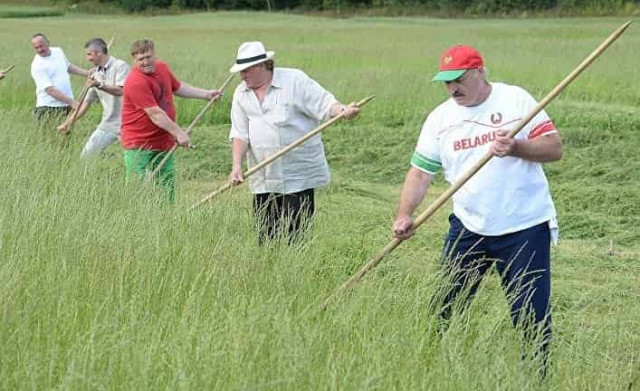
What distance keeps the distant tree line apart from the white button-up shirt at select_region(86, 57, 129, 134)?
43184 mm

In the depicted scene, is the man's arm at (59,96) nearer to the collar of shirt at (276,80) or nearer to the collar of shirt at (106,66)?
the collar of shirt at (106,66)

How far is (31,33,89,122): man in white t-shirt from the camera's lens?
39.3 ft

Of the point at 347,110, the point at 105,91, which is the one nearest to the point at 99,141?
the point at 105,91

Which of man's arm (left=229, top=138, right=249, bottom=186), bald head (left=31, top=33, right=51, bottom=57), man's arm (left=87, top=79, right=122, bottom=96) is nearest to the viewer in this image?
man's arm (left=229, top=138, right=249, bottom=186)

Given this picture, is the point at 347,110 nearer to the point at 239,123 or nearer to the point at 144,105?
the point at 239,123

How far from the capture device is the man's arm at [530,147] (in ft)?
16.4

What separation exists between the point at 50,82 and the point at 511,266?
7.71 m

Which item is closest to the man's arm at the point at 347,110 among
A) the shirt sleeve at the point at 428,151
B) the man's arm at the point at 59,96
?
the shirt sleeve at the point at 428,151

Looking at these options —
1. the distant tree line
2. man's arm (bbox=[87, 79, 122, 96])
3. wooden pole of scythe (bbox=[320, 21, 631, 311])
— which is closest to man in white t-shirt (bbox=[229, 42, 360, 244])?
wooden pole of scythe (bbox=[320, 21, 631, 311])

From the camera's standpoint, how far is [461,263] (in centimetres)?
545

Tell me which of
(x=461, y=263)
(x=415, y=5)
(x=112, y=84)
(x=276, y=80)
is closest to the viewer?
(x=461, y=263)

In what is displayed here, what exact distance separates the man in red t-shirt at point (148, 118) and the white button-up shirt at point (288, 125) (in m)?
1.36

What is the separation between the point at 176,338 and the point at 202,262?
1404 millimetres

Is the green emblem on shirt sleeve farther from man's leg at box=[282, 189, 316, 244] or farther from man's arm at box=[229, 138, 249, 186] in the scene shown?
man's arm at box=[229, 138, 249, 186]
